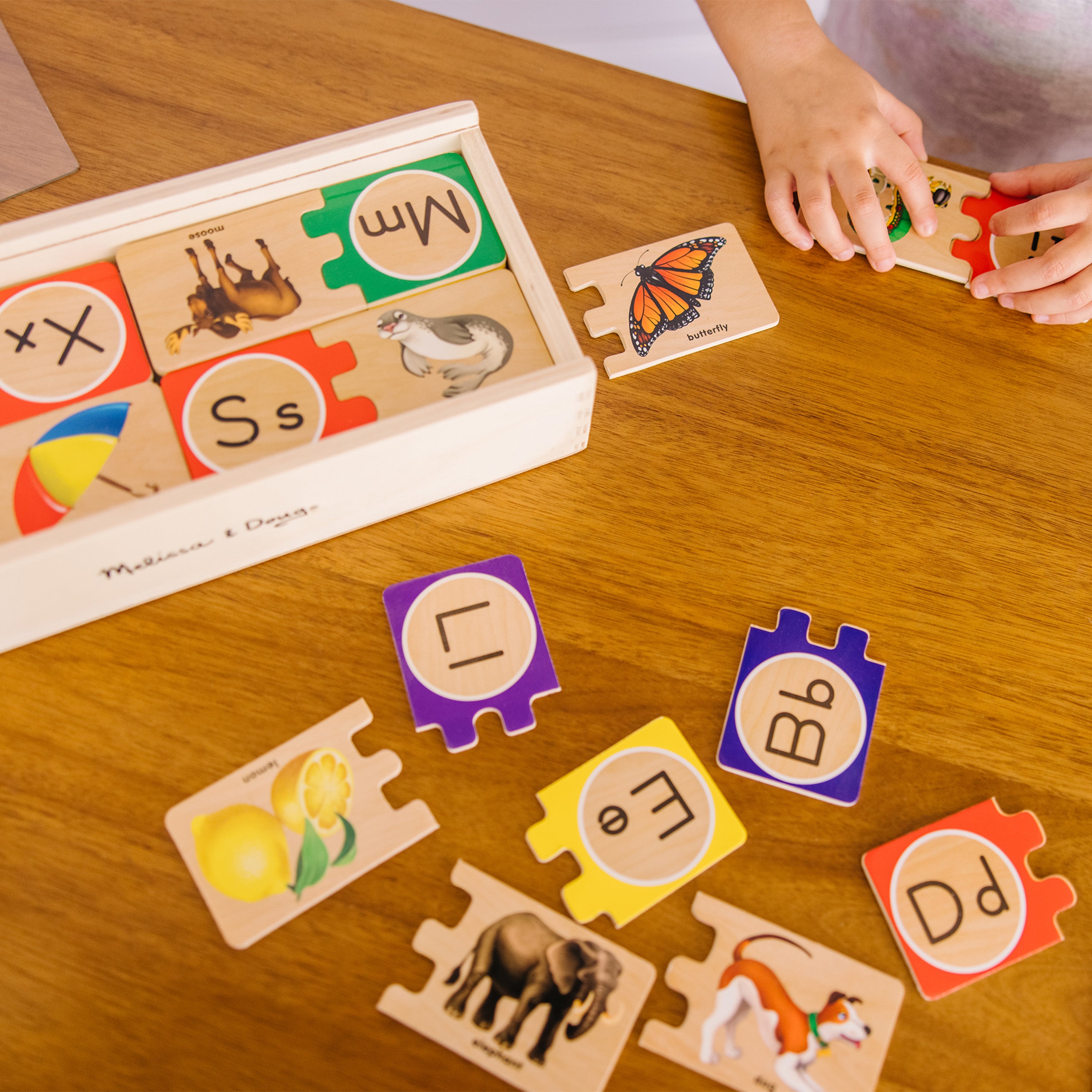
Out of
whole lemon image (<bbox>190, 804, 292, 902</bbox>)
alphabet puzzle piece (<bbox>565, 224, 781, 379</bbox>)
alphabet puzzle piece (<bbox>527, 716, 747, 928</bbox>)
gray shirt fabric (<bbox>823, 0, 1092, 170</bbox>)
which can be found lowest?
whole lemon image (<bbox>190, 804, 292, 902</bbox>)

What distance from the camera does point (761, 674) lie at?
2.46ft

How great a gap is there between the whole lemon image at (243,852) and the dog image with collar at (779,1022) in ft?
1.13

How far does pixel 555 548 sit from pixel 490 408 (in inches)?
6.2

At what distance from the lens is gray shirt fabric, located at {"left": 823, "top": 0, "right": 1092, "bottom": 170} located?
1.12m

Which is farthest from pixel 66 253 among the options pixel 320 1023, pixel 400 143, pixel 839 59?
pixel 839 59

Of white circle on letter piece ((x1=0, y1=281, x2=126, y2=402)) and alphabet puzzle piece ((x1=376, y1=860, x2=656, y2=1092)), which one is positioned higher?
white circle on letter piece ((x1=0, y1=281, x2=126, y2=402))

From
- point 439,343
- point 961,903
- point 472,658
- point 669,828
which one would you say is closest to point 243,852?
point 472,658

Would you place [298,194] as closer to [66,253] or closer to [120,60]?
[66,253]

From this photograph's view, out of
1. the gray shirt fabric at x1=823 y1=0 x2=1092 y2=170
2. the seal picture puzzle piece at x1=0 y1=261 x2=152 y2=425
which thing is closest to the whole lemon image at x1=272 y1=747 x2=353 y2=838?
the seal picture puzzle piece at x1=0 y1=261 x2=152 y2=425

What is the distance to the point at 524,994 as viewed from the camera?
0.64 m

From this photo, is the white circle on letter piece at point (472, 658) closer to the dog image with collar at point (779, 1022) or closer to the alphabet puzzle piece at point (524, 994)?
the alphabet puzzle piece at point (524, 994)

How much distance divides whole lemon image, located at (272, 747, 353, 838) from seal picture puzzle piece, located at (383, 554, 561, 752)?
2.9 inches

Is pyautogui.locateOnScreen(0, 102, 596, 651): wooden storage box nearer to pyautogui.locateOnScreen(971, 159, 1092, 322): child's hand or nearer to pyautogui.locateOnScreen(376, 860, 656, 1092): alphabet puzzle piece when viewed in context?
pyautogui.locateOnScreen(376, 860, 656, 1092): alphabet puzzle piece

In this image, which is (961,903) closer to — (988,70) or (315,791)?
(315,791)
